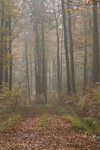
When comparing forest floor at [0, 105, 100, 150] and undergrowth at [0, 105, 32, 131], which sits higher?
forest floor at [0, 105, 100, 150]

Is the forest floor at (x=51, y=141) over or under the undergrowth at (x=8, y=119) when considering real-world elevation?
over

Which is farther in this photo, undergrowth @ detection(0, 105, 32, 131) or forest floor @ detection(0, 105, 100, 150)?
undergrowth @ detection(0, 105, 32, 131)

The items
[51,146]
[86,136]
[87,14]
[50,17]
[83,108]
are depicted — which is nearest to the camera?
[51,146]

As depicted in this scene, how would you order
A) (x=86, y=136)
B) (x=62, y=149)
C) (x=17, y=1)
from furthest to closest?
(x=17, y=1) < (x=86, y=136) < (x=62, y=149)

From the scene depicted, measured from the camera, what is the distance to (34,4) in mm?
22047

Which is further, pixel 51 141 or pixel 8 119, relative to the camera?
pixel 8 119

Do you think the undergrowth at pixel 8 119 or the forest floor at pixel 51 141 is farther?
the undergrowth at pixel 8 119

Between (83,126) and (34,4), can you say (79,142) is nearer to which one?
(83,126)

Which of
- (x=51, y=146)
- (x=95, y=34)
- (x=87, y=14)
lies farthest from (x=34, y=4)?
(x=51, y=146)

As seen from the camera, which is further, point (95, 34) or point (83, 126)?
point (95, 34)

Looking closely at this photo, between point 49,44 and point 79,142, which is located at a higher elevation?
point 49,44

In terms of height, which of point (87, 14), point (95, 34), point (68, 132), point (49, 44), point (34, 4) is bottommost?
point (68, 132)

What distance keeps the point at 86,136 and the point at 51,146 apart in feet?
5.10

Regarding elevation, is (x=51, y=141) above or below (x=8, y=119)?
above
